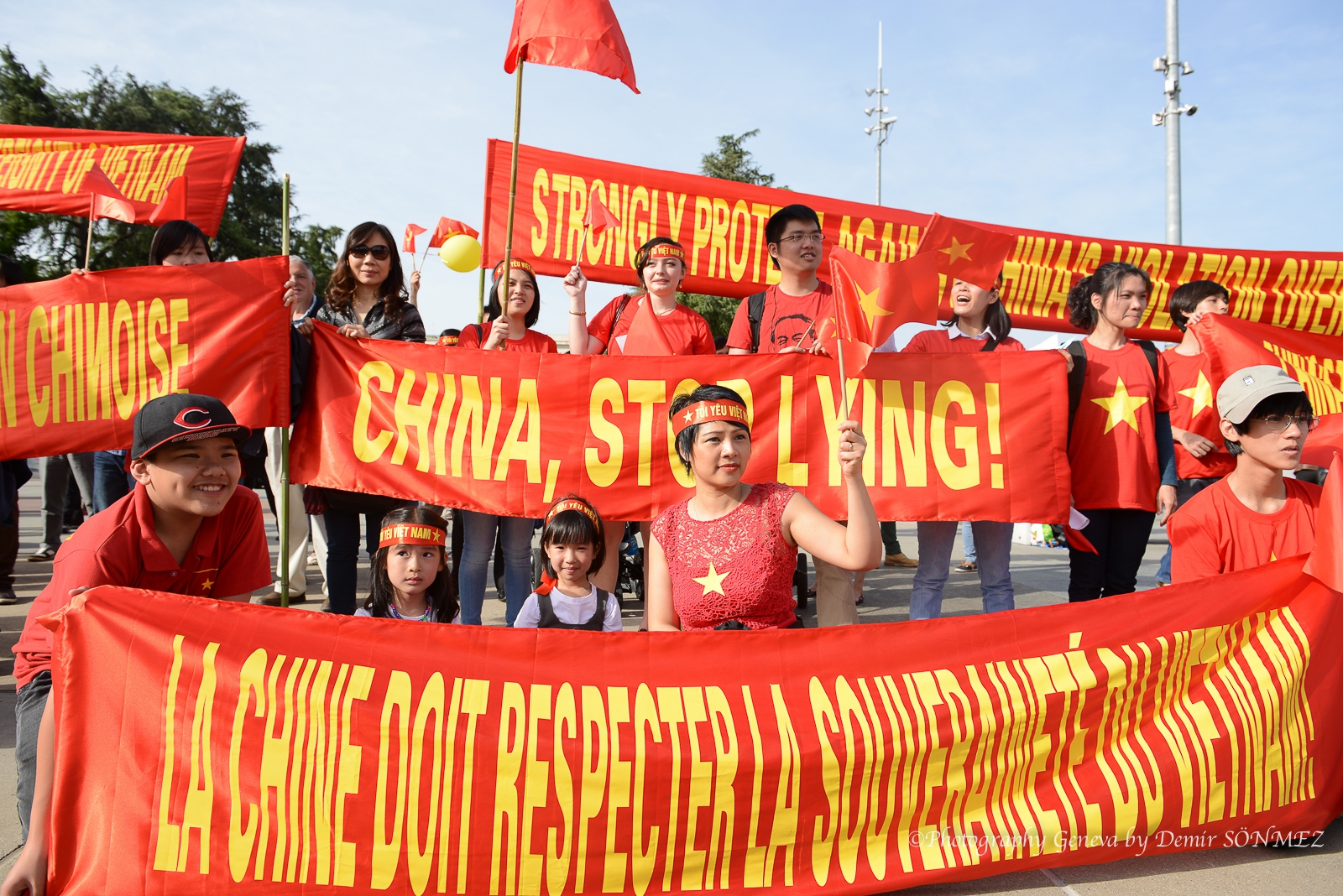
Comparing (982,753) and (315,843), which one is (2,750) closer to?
(315,843)

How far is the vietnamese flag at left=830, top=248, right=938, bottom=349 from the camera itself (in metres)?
3.40

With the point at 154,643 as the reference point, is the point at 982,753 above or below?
below

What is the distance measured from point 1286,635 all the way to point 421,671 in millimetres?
2636

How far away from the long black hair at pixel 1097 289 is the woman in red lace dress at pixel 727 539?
2.05 m

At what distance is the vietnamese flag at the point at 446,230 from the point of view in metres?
8.20

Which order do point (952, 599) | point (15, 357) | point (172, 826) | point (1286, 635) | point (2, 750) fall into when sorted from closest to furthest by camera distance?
point (172, 826), point (1286, 635), point (2, 750), point (15, 357), point (952, 599)

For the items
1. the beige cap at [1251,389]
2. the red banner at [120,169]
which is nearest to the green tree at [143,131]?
the red banner at [120,169]

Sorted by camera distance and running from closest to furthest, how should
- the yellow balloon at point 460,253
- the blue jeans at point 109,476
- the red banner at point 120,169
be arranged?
the blue jeans at point 109,476 → the red banner at point 120,169 → the yellow balloon at point 460,253

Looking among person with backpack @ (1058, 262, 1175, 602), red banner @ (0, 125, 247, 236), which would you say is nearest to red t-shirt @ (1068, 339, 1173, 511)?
person with backpack @ (1058, 262, 1175, 602)

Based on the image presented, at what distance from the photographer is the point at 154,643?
7.79ft

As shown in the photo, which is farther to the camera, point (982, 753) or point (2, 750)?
point (2, 750)

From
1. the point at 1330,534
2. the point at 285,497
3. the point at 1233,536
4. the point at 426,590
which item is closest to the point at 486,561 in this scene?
the point at 426,590

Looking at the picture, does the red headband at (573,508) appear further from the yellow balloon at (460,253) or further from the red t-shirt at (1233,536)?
the yellow balloon at (460,253)

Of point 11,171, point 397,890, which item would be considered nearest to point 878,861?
point 397,890
